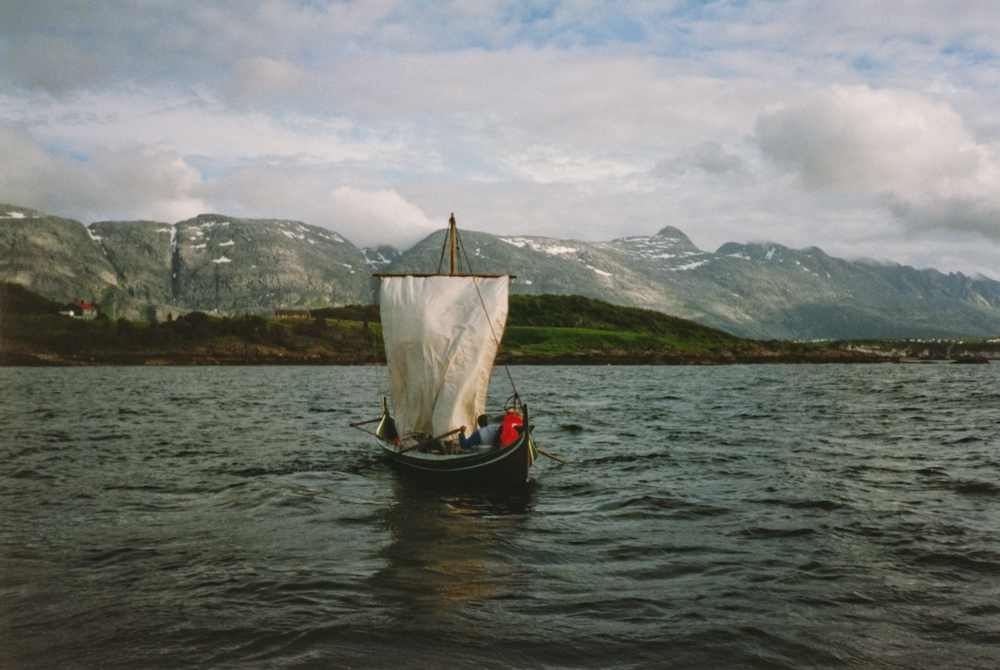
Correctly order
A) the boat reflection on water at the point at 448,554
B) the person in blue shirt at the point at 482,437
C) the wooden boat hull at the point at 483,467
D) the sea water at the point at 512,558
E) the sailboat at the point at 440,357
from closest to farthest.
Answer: the sea water at the point at 512,558, the boat reflection on water at the point at 448,554, the wooden boat hull at the point at 483,467, the person in blue shirt at the point at 482,437, the sailboat at the point at 440,357

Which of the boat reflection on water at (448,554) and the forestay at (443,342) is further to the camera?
the forestay at (443,342)

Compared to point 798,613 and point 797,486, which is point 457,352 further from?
point 798,613

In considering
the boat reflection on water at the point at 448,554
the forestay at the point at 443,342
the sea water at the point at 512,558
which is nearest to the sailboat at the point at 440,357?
the forestay at the point at 443,342

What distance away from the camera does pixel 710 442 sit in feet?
146

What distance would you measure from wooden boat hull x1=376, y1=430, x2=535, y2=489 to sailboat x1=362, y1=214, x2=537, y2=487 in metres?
0.08

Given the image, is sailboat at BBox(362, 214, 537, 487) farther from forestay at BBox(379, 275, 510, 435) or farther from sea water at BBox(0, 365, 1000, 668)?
sea water at BBox(0, 365, 1000, 668)

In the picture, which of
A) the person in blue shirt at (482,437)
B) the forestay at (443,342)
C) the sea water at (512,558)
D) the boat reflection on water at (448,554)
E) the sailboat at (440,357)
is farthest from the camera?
the forestay at (443,342)

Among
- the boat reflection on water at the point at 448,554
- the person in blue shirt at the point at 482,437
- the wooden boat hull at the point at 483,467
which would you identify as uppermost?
the person in blue shirt at the point at 482,437

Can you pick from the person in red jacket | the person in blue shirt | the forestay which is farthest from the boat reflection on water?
the forestay

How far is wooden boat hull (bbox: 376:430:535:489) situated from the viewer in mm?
28750

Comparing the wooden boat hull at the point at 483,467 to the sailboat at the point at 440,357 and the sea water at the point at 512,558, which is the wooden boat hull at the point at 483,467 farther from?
the sea water at the point at 512,558

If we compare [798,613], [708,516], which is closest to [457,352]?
[708,516]

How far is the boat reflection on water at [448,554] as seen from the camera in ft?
52.9

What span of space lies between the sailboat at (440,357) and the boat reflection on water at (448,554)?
116 inches
